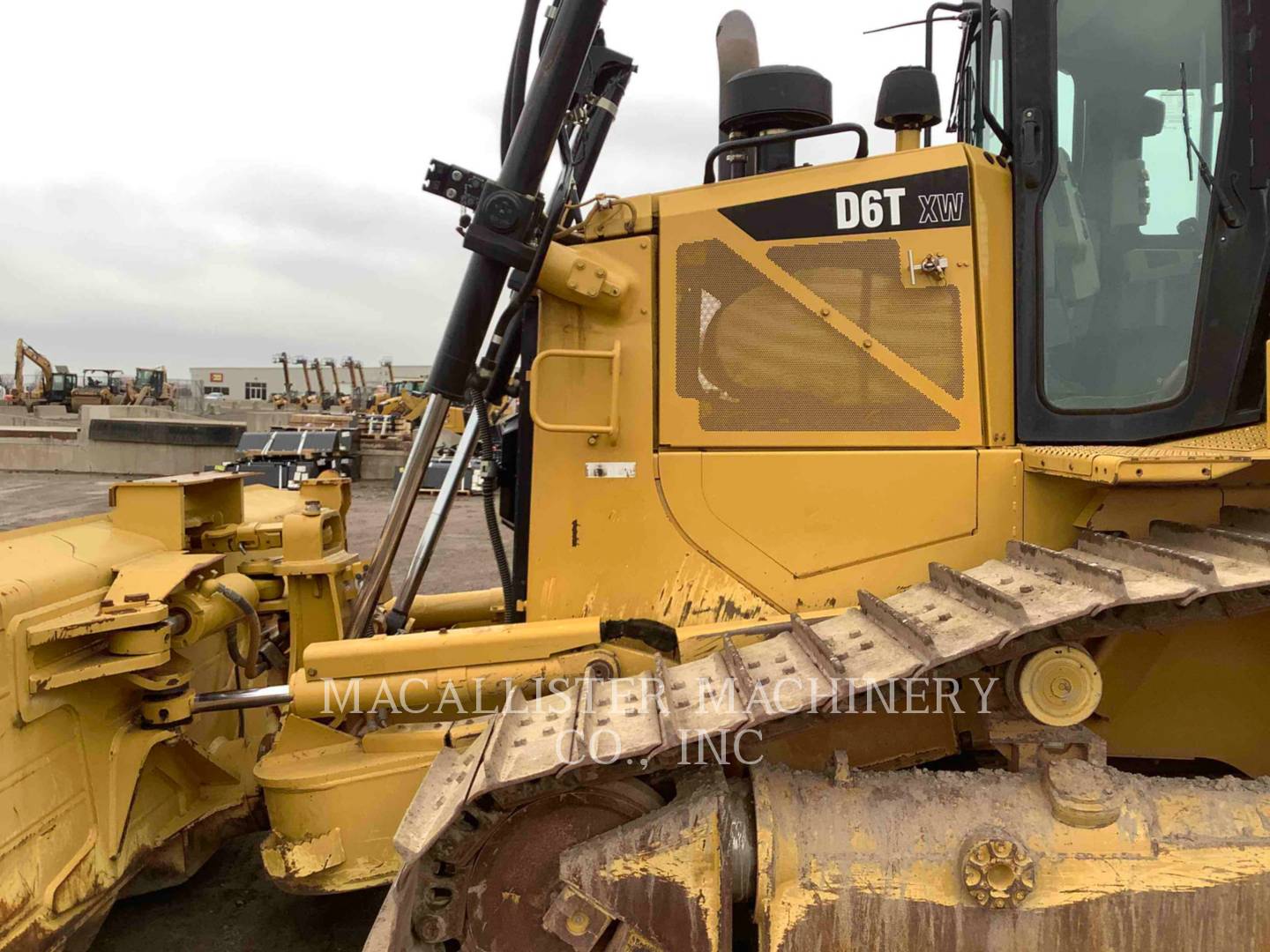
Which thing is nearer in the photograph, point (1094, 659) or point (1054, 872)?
point (1054, 872)

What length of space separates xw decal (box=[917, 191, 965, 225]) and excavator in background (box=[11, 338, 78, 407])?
3830 cm

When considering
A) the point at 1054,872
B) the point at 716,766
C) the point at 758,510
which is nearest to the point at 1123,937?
→ the point at 1054,872

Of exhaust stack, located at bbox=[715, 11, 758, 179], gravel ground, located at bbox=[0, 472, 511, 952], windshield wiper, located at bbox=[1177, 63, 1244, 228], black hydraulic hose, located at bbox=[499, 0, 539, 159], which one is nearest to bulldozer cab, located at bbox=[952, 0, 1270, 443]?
windshield wiper, located at bbox=[1177, 63, 1244, 228]

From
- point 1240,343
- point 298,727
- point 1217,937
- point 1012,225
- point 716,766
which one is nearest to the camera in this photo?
point 1217,937

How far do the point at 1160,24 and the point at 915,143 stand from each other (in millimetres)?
736

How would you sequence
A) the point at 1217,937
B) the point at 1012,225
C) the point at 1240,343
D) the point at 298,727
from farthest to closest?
the point at 298,727 < the point at 1012,225 < the point at 1240,343 < the point at 1217,937

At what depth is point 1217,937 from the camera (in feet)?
6.73

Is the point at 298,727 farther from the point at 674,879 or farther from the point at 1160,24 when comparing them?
the point at 1160,24

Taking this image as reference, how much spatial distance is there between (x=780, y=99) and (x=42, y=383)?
41.0 metres

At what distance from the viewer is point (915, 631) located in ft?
6.97

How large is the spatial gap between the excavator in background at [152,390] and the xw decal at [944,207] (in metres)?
38.0

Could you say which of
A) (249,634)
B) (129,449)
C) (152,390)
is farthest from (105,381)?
(249,634)

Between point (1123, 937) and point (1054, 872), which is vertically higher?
point (1054, 872)

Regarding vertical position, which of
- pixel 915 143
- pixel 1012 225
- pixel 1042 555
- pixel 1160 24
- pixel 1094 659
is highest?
pixel 1160 24
